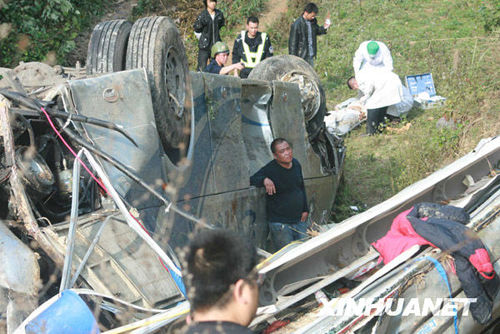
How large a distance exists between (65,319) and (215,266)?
1.41 m

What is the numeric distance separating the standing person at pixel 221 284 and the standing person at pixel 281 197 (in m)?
3.93

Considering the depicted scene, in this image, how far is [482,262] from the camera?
3.79 m

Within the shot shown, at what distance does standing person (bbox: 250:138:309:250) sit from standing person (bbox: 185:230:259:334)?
393 cm

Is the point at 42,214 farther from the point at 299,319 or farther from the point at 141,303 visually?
the point at 299,319

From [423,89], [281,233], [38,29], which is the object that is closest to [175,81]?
[281,233]

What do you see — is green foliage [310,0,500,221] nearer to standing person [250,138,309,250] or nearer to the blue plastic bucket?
standing person [250,138,309,250]

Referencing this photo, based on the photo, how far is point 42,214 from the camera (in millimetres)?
3990

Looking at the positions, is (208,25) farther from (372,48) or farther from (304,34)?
(372,48)

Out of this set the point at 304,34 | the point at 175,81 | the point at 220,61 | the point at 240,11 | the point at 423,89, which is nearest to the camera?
the point at 175,81

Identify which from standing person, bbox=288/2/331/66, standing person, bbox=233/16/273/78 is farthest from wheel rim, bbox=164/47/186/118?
standing person, bbox=288/2/331/66

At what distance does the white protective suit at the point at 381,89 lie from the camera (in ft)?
33.5

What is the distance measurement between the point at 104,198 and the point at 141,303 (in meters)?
0.86

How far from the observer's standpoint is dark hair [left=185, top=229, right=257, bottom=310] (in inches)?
74.1

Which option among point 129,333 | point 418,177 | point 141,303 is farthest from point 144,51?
point 418,177
